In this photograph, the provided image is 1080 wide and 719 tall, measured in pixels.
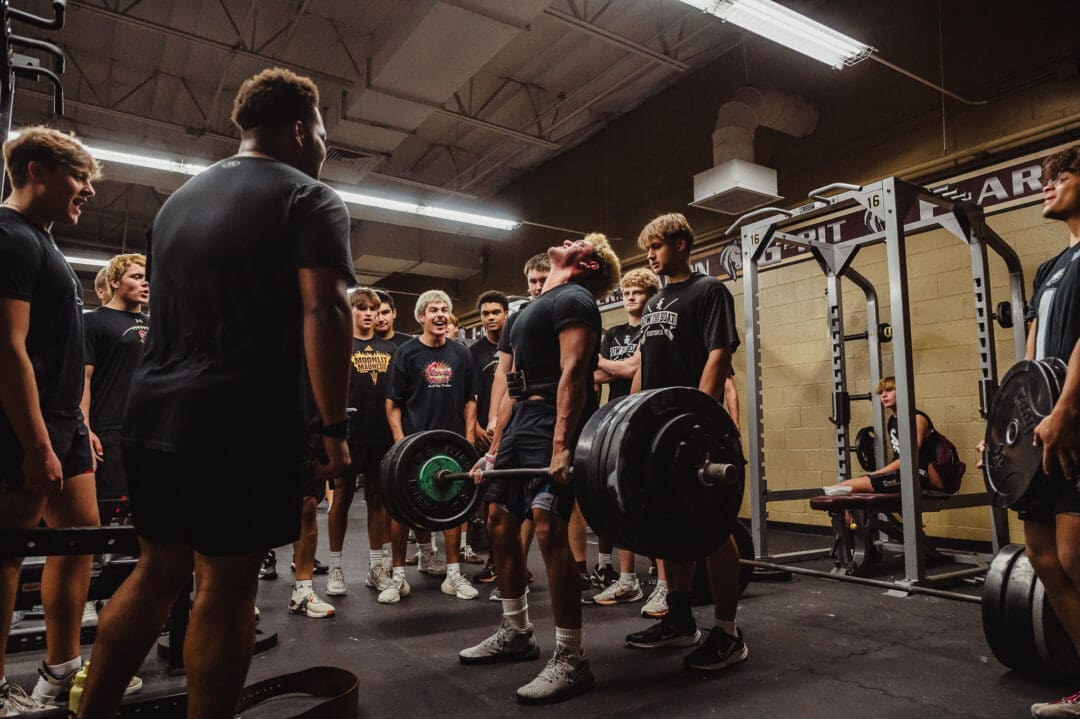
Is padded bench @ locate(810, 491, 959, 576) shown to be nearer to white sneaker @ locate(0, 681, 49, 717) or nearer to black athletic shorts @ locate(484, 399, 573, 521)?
black athletic shorts @ locate(484, 399, 573, 521)

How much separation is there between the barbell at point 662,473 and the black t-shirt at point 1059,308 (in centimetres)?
84

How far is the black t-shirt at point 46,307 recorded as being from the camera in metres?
1.52

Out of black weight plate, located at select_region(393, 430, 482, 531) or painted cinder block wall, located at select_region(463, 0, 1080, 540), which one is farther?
painted cinder block wall, located at select_region(463, 0, 1080, 540)

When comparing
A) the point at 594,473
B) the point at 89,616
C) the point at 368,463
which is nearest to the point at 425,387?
the point at 368,463

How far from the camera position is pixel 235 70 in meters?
6.37

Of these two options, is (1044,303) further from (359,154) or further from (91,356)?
(359,154)

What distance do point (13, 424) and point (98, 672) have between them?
66cm

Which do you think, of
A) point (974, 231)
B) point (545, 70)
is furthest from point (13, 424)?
point (545, 70)

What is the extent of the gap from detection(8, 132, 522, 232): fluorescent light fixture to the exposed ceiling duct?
9.19 feet

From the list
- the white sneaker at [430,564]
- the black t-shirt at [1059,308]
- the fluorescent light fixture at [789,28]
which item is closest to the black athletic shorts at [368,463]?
the white sneaker at [430,564]

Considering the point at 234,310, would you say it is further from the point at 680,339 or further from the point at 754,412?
the point at 754,412

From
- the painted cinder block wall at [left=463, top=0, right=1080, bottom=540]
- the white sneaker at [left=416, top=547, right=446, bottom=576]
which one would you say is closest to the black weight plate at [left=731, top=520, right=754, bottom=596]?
the white sneaker at [left=416, top=547, right=446, bottom=576]

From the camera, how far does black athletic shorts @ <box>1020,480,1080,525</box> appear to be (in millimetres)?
1524

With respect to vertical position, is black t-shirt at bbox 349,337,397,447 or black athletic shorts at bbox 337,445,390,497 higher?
black t-shirt at bbox 349,337,397,447
